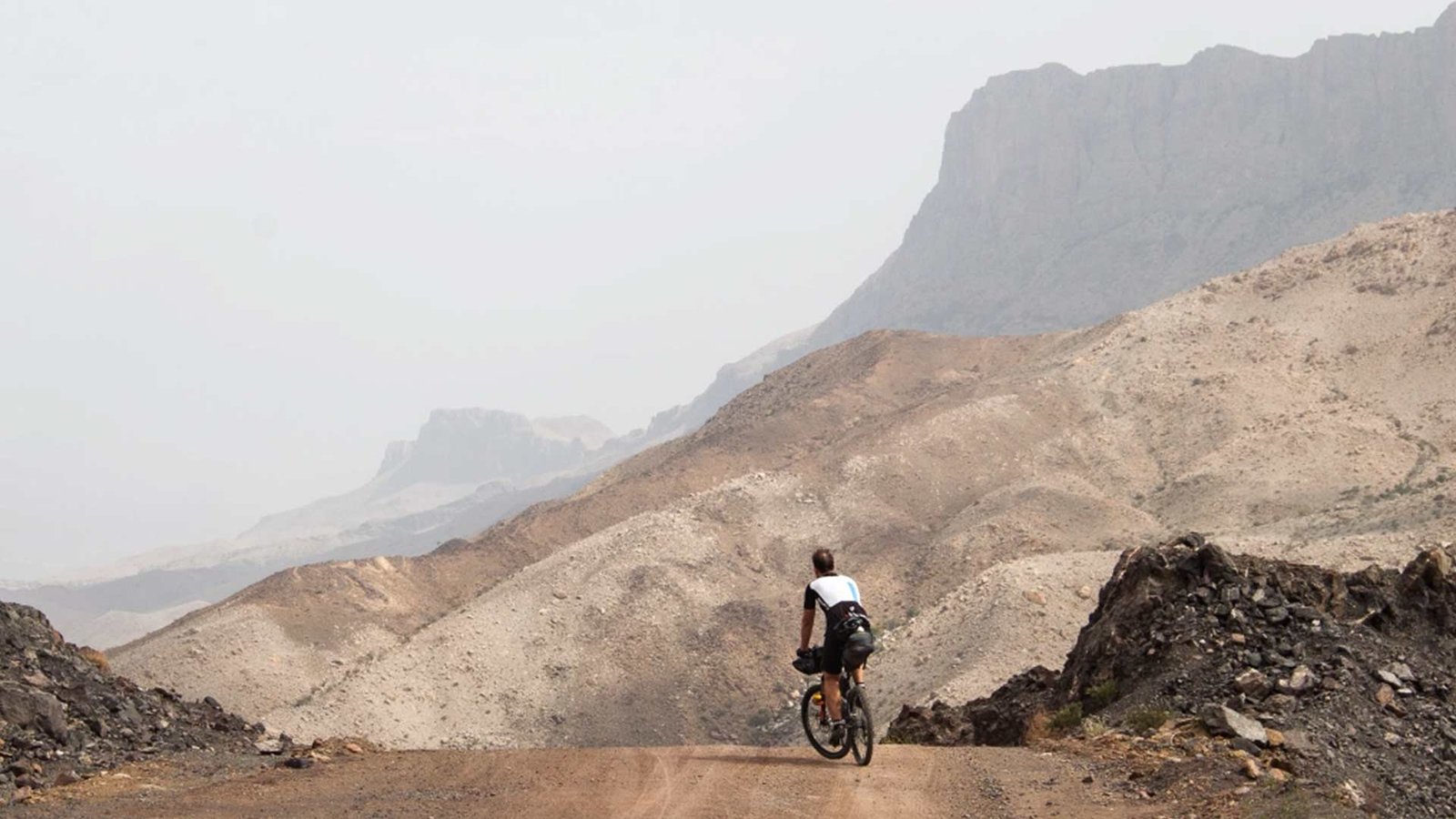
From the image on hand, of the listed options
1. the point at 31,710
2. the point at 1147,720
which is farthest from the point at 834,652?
the point at 31,710

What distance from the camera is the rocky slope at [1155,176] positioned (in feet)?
407

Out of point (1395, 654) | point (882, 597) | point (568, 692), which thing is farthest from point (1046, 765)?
point (882, 597)

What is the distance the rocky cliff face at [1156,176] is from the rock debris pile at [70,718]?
122 m

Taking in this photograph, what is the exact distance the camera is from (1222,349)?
5034cm

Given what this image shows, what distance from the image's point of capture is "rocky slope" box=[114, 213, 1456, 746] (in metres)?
33.0

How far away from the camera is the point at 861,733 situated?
10672mm

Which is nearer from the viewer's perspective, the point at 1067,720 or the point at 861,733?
the point at 861,733

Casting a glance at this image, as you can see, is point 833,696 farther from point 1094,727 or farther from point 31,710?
point 31,710

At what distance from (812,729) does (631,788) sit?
6.36 ft

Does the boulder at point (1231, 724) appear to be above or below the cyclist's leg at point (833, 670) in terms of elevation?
below

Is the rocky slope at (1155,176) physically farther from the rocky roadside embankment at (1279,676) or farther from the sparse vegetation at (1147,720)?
the sparse vegetation at (1147,720)

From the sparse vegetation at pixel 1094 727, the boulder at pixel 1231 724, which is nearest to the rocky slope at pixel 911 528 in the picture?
the sparse vegetation at pixel 1094 727

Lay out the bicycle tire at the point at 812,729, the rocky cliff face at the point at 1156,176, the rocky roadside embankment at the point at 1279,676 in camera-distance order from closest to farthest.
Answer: the rocky roadside embankment at the point at 1279,676, the bicycle tire at the point at 812,729, the rocky cliff face at the point at 1156,176

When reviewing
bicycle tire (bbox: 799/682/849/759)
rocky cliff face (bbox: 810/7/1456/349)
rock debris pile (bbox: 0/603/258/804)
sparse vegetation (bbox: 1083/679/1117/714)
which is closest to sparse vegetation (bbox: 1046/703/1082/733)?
sparse vegetation (bbox: 1083/679/1117/714)
